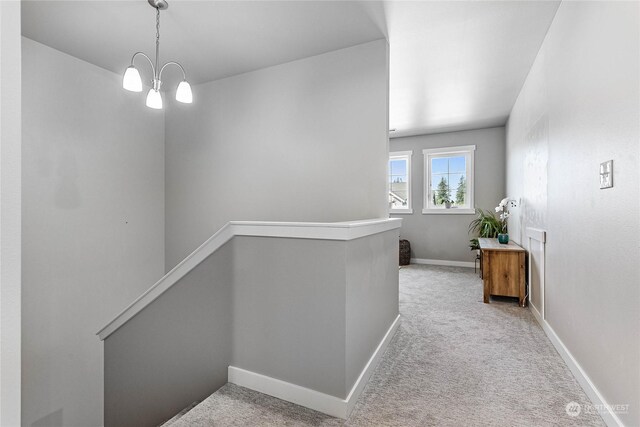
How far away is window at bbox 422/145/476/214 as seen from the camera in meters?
5.98

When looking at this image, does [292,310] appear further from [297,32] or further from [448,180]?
[448,180]

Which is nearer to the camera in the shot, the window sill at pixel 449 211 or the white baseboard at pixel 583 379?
the white baseboard at pixel 583 379

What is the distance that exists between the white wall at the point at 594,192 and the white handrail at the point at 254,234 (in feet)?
3.88

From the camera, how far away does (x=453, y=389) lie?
6.21 feet

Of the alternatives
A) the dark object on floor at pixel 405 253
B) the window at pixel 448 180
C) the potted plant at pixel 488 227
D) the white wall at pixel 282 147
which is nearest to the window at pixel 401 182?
the window at pixel 448 180

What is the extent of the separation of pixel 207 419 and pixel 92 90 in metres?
3.29

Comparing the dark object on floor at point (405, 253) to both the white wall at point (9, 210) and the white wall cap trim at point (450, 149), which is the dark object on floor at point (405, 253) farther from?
the white wall at point (9, 210)

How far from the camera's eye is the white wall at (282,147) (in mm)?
2844

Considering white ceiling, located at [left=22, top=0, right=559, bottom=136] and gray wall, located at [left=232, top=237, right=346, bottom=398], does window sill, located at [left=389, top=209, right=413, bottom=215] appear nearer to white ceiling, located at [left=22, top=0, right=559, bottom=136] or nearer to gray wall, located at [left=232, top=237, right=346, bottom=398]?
white ceiling, located at [left=22, top=0, right=559, bottom=136]

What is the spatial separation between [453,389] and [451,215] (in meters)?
4.65

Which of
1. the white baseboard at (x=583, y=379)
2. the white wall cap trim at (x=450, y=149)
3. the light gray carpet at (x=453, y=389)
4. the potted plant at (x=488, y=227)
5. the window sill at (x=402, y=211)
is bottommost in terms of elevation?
the light gray carpet at (x=453, y=389)

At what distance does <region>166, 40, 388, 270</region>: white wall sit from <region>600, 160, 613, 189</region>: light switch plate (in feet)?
4.86

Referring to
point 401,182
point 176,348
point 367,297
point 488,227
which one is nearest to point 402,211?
point 401,182

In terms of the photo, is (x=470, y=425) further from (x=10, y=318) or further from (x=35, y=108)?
(x=35, y=108)
